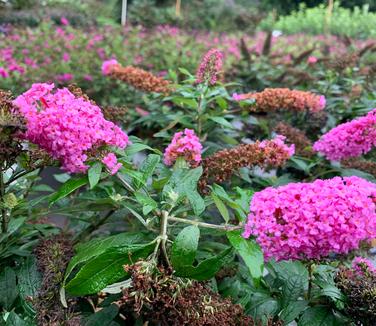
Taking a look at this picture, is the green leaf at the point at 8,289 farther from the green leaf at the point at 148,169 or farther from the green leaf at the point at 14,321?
the green leaf at the point at 148,169

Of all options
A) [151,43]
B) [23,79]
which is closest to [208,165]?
[23,79]

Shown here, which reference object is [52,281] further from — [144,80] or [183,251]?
[144,80]

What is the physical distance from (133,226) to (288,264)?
0.60 meters

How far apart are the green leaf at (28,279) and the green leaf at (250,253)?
0.59m

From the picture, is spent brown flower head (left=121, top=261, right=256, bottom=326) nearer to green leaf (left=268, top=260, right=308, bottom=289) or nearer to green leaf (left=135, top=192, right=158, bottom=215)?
green leaf (left=135, top=192, right=158, bottom=215)

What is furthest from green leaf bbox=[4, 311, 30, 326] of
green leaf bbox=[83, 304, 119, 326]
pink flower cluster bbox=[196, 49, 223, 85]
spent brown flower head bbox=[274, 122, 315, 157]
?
spent brown flower head bbox=[274, 122, 315, 157]

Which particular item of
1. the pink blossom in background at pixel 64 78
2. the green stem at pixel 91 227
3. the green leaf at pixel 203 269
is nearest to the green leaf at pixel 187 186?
the green leaf at pixel 203 269

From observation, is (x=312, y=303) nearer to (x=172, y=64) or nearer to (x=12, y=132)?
(x=12, y=132)

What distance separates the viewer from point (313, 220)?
128 cm

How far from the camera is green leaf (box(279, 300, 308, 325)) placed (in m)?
1.49

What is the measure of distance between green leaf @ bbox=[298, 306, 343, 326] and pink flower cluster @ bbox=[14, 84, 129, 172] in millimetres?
675

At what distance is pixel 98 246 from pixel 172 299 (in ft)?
1.01

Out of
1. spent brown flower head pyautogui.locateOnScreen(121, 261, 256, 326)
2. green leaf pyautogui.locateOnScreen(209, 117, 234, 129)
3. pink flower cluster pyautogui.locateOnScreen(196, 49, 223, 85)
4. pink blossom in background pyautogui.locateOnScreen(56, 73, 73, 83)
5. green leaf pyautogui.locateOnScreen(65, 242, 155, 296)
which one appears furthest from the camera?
pink blossom in background pyautogui.locateOnScreen(56, 73, 73, 83)

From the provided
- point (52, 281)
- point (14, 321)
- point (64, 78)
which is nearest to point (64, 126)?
point (52, 281)
